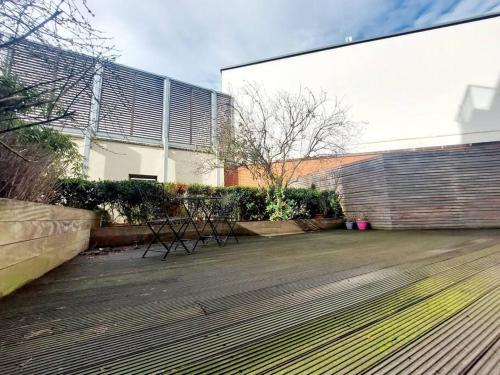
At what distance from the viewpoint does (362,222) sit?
661cm

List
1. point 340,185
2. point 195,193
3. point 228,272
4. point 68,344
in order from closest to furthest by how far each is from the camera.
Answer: point 68,344 → point 228,272 → point 195,193 → point 340,185

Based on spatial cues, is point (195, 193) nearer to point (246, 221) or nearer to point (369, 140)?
point (246, 221)

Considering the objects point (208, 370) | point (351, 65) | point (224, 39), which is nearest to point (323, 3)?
point (351, 65)

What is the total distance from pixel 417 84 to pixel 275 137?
6.44 m

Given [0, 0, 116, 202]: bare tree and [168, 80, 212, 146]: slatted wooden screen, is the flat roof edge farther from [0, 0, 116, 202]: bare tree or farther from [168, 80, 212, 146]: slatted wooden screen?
[0, 0, 116, 202]: bare tree

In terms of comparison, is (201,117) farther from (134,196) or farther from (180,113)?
(134,196)

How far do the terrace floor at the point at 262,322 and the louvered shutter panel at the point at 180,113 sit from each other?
8501 mm

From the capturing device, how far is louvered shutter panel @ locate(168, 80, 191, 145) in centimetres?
989

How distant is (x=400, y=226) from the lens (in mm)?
6195

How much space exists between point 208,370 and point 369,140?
11269mm

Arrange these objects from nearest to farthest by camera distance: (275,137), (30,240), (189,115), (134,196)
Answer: (30,240) < (134,196) < (275,137) < (189,115)

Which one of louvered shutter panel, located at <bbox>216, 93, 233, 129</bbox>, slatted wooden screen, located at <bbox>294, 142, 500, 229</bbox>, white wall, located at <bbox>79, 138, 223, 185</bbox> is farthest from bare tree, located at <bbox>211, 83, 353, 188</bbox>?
slatted wooden screen, located at <bbox>294, 142, 500, 229</bbox>

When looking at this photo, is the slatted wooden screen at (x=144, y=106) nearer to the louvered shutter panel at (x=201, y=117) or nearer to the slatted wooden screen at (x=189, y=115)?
the slatted wooden screen at (x=189, y=115)

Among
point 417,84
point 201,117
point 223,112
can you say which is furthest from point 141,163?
point 417,84
